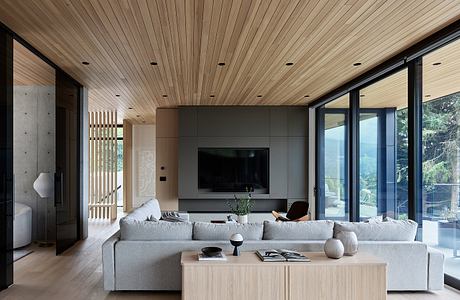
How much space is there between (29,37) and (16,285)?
9.24ft

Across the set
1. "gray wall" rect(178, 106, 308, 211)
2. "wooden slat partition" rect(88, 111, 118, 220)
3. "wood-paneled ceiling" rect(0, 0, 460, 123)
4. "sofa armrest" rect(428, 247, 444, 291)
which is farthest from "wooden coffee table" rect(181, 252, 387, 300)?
"wooden slat partition" rect(88, 111, 118, 220)

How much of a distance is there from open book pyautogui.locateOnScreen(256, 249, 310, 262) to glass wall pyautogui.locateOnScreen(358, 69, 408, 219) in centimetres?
226

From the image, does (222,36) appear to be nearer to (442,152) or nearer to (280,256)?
(280,256)

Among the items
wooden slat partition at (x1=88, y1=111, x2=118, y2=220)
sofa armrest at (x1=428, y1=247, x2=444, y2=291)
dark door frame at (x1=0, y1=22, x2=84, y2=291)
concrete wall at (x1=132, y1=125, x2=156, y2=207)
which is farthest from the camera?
concrete wall at (x1=132, y1=125, x2=156, y2=207)

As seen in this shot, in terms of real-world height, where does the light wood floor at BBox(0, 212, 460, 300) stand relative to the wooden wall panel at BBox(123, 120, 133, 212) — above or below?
below

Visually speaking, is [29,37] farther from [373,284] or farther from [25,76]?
[373,284]

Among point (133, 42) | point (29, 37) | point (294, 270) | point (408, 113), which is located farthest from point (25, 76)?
point (408, 113)

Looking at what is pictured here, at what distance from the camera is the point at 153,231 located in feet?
13.3

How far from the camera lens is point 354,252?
368cm

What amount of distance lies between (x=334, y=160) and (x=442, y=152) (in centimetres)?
346

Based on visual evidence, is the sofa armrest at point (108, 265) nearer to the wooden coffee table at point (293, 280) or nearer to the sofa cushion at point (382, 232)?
the wooden coffee table at point (293, 280)

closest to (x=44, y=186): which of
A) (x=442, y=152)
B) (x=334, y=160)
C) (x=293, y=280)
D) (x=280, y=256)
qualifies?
(x=280, y=256)

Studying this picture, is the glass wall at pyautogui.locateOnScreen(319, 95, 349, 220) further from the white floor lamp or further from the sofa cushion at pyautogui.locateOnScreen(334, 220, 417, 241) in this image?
the white floor lamp

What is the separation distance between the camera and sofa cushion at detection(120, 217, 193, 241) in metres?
4.04
